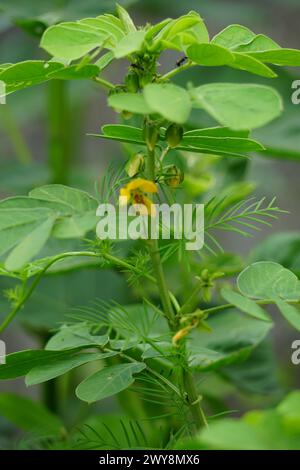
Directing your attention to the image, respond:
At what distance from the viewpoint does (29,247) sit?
429 millimetres

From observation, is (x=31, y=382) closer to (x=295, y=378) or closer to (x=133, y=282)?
(x=133, y=282)

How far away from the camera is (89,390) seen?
1.65 feet

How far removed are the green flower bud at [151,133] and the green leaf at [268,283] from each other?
0.11 meters

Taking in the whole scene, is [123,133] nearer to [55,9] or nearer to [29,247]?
[29,247]

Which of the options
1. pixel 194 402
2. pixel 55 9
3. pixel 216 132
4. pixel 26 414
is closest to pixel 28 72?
pixel 216 132

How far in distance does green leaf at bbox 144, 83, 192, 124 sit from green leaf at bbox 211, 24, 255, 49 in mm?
93

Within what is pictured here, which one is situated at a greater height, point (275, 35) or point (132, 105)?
point (275, 35)

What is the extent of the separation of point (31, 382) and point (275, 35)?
5.78 feet

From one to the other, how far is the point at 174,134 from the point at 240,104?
9 cm

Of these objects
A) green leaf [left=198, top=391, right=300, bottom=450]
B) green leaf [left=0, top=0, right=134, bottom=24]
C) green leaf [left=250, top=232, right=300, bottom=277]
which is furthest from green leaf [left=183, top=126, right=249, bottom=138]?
green leaf [left=0, top=0, right=134, bottom=24]

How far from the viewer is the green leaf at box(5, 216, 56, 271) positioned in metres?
0.42

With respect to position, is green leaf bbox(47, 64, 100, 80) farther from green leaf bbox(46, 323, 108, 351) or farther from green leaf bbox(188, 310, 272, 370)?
green leaf bbox(188, 310, 272, 370)

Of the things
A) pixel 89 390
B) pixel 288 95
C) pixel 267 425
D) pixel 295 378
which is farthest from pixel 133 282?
pixel 295 378
